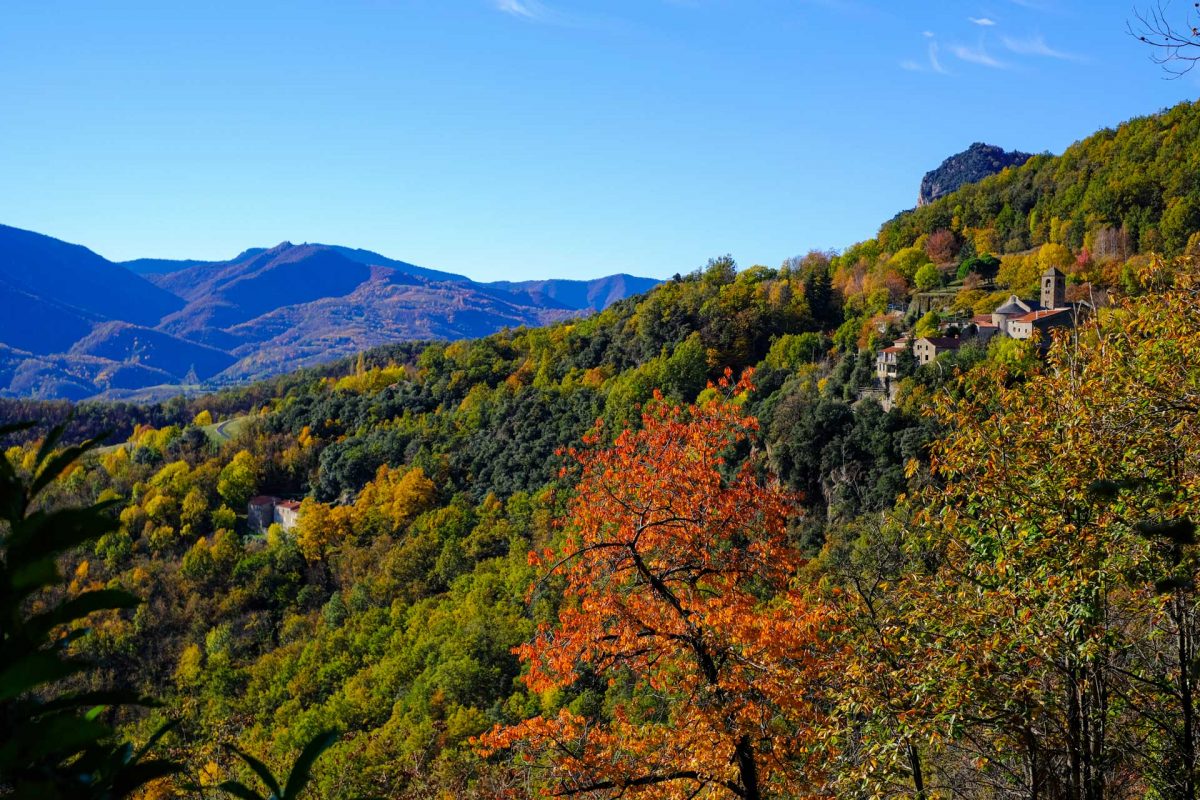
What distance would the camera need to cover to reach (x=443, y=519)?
146ft

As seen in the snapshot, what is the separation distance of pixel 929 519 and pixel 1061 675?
1.47 metres

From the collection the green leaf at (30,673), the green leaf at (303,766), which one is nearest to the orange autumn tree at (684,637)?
the green leaf at (303,766)

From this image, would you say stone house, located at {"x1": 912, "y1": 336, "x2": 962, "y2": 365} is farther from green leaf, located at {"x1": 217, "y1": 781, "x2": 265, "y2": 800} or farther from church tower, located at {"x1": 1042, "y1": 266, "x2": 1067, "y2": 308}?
green leaf, located at {"x1": 217, "y1": 781, "x2": 265, "y2": 800}

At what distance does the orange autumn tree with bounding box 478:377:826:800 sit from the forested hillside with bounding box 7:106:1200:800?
0.13 ft

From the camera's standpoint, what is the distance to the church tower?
40562 mm

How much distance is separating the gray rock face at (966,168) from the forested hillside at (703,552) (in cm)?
5833

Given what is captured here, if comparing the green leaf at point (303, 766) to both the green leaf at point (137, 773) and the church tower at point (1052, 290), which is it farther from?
the church tower at point (1052, 290)


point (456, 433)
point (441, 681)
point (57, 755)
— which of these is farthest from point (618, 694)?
point (456, 433)

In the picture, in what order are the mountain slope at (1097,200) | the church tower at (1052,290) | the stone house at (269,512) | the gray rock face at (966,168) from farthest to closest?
1. the gray rock face at (966,168)
2. the stone house at (269,512)
3. the mountain slope at (1097,200)
4. the church tower at (1052,290)

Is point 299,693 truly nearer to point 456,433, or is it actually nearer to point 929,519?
point 456,433

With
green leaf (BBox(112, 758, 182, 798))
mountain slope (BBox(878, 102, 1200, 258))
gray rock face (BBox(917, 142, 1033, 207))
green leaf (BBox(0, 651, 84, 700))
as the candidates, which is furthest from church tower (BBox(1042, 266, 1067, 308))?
gray rock face (BBox(917, 142, 1033, 207))

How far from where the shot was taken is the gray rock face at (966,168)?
394 feet

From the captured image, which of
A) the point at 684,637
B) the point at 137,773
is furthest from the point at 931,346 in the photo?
the point at 137,773

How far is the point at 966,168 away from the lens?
124m
